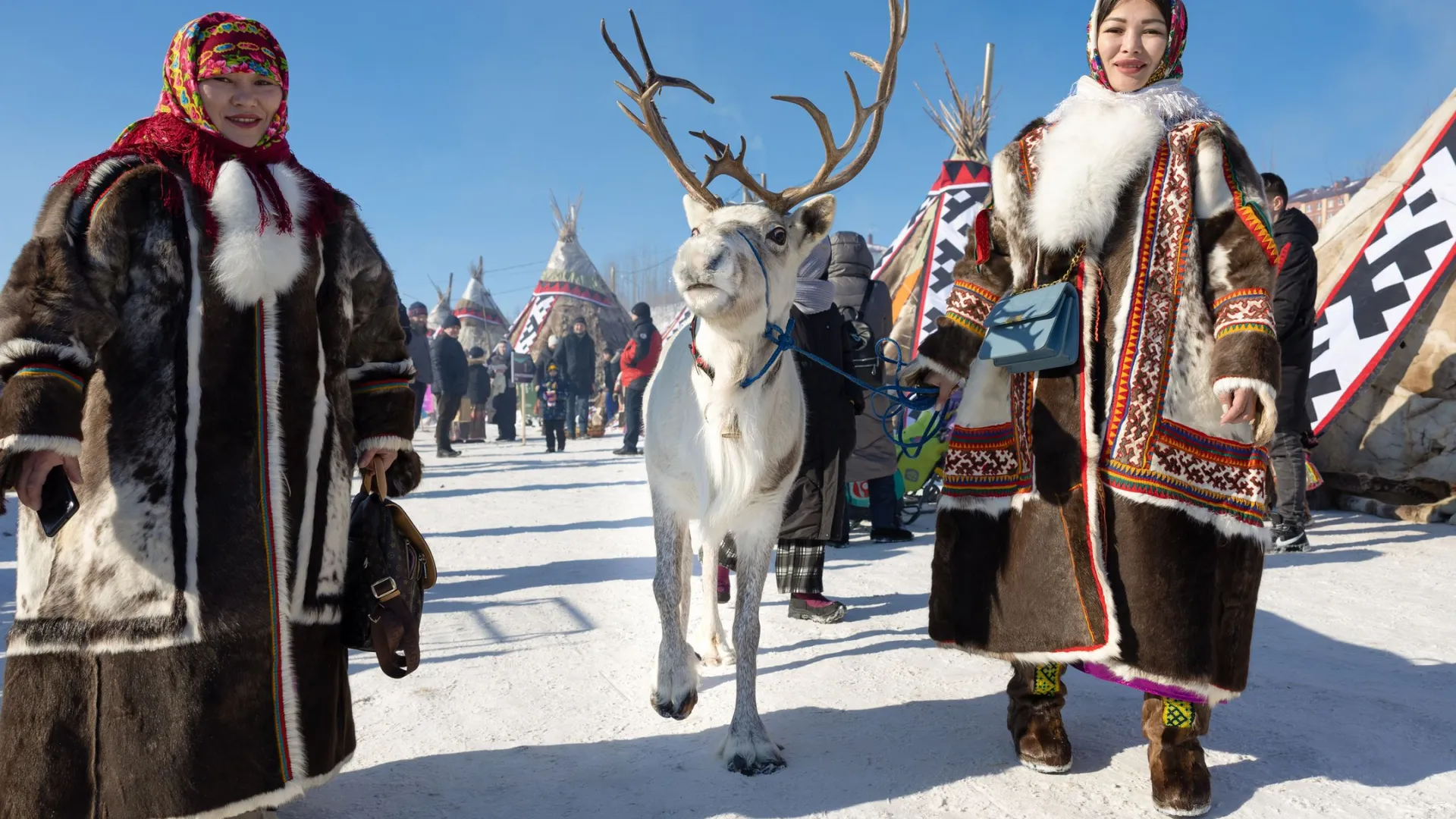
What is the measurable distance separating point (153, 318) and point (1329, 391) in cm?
768

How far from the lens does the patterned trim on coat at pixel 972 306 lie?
2.74 m

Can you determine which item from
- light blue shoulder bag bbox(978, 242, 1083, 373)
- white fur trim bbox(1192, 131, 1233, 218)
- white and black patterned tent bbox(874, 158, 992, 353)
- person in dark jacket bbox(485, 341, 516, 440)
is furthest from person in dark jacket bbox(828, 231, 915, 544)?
person in dark jacket bbox(485, 341, 516, 440)

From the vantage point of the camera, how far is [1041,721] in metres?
2.66

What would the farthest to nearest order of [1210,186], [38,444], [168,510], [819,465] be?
1. [819,465]
2. [1210,186]
3. [168,510]
4. [38,444]

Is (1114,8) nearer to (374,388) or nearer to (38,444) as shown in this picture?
(374,388)

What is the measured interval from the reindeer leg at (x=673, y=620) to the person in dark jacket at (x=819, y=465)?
110 centimetres

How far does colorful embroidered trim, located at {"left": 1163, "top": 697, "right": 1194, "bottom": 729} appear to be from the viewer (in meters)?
2.41

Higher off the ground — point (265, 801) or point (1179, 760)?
point (265, 801)

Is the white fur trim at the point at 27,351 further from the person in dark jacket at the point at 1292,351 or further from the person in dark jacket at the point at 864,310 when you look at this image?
the person in dark jacket at the point at 1292,351

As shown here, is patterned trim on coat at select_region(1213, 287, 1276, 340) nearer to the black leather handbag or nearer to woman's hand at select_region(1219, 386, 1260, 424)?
woman's hand at select_region(1219, 386, 1260, 424)

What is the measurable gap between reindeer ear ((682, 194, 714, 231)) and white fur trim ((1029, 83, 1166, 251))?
1.23 meters

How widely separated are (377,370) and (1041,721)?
210 cm

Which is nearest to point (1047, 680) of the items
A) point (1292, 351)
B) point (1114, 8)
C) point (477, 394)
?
point (1114, 8)

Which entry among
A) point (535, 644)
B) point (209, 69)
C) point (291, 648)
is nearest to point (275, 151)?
point (209, 69)
